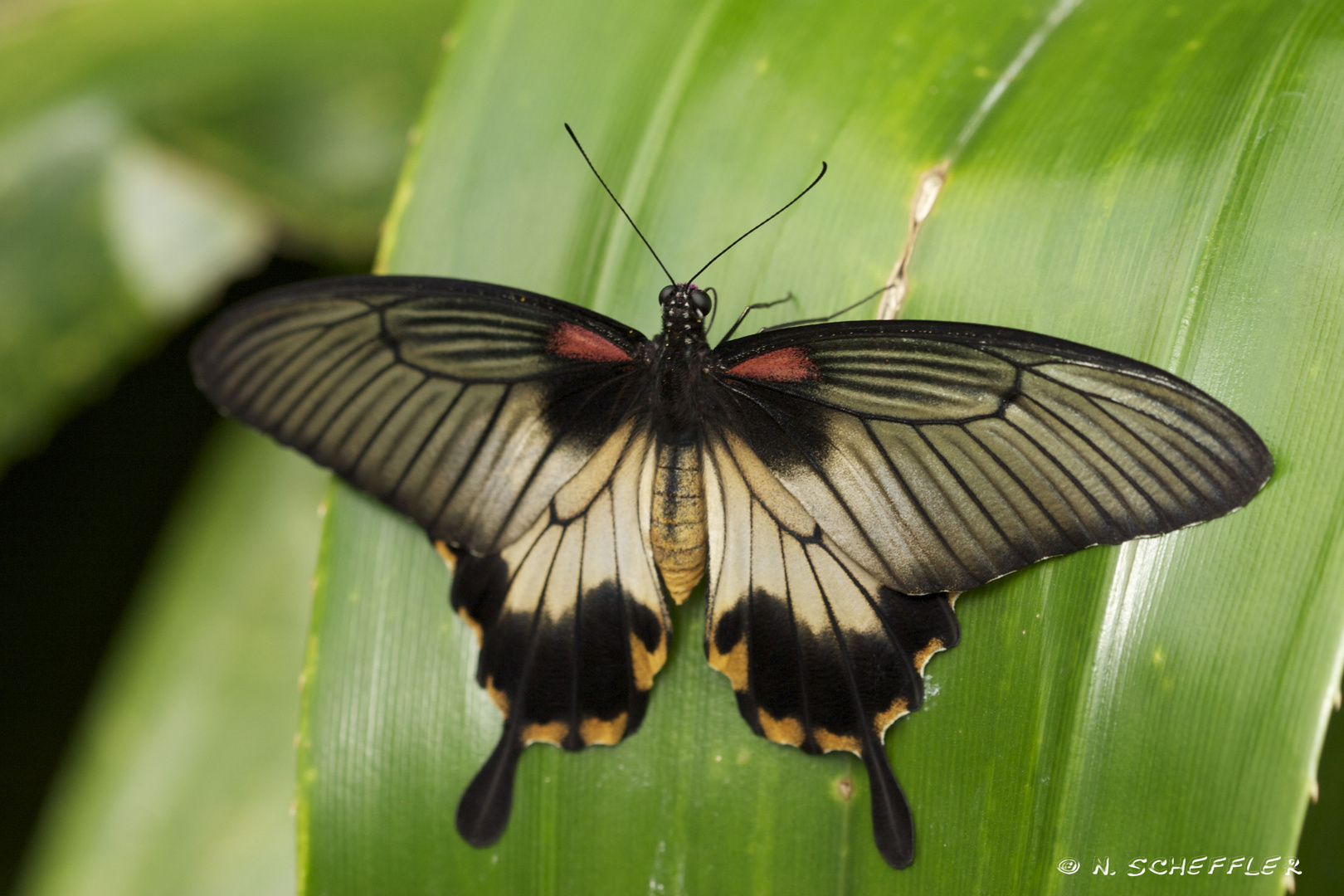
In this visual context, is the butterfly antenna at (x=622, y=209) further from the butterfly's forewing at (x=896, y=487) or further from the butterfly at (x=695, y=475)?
the butterfly's forewing at (x=896, y=487)

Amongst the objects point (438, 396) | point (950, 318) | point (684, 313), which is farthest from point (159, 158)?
point (950, 318)

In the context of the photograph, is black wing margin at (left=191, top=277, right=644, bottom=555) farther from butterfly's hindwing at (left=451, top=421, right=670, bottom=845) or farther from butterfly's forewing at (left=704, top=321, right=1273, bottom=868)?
butterfly's forewing at (left=704, top=321, right=1273, bottom=868)

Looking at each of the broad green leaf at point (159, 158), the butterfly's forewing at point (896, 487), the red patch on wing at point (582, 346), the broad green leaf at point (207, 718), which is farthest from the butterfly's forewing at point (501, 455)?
the broad green leaf at point (207, 718)

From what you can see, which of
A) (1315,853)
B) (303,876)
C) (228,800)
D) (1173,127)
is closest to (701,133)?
(1173,127)

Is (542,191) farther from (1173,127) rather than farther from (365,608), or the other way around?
(1173,127)

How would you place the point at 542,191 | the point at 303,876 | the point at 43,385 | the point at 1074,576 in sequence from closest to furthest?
the point at 1074,576, the point at 303,876, the point at 542,191, the point at 43,385

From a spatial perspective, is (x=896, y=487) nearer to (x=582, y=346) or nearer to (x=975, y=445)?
(x=975, y=445)
